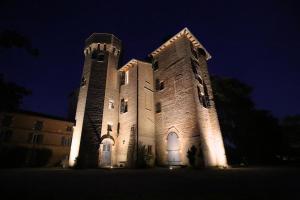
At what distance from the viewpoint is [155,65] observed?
22.2 meters

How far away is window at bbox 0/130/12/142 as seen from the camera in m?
20.2

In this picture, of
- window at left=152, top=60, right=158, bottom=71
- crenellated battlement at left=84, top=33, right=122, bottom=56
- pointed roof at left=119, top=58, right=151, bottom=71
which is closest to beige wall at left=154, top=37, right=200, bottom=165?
window at left=152, top=60, right=158, bottom=71

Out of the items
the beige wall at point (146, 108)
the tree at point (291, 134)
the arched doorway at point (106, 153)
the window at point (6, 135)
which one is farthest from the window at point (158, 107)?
the tree at point (291, 134)

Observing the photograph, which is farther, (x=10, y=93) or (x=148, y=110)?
(x=148, y=110)

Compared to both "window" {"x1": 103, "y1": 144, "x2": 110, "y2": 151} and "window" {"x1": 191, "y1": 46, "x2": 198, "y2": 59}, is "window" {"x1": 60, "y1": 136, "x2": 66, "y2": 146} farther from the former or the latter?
"window" {"x1": 191, "y1": 46, "x2": 198, "y2": 59}

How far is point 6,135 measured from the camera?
2053 centimetres

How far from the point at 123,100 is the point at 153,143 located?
6.23 m

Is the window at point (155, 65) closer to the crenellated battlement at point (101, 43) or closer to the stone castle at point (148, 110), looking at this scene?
the stone castle at point (148, 110)

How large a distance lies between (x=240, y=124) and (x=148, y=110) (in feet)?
46.4

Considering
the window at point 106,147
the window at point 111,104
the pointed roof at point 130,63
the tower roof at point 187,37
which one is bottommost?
the window at point 106,147

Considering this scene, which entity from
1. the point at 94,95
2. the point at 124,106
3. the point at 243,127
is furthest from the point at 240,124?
the point at 94,95

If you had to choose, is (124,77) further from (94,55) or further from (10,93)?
(10,93)

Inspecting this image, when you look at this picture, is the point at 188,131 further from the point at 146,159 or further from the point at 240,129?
the point at 240,129

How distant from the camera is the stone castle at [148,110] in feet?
53.9
